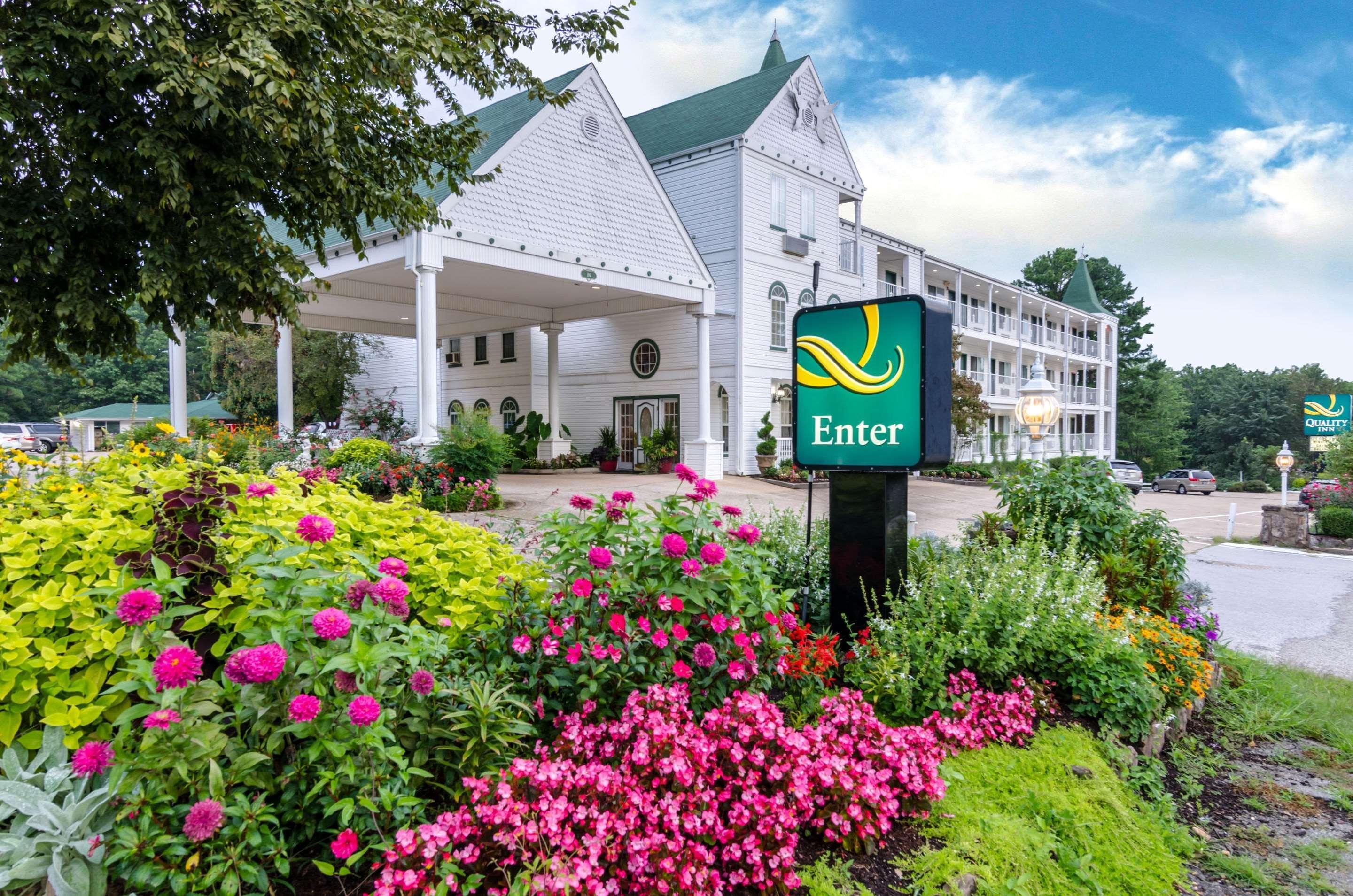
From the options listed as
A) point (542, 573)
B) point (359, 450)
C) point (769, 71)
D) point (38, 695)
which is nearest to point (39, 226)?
point (38, 695)

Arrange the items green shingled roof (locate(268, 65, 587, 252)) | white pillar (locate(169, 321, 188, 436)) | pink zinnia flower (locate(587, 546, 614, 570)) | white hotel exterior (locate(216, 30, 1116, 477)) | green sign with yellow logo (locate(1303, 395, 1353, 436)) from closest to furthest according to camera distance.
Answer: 1. pink zinnia flower (locate(587, 546, 614, 570))
2. green shingled roof (locate(268, 65, 587, 252))
3. white hotel exterior (locate(216, 30, 1116, 477))
4. white pillar (locate(169, 321, 188, 436))
5. green sign with yellow logo (locate(1303, 395, 1353, 436))

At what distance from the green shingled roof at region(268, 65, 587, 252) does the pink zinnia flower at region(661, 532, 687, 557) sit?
11014mm

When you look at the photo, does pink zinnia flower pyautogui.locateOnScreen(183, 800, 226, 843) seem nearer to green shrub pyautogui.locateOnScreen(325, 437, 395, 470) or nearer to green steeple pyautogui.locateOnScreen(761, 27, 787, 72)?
green shrub pyautogui.locateOnScreen(325, 437, 395, 470)

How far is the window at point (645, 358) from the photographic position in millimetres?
21250

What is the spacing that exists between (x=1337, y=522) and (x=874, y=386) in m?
16.7

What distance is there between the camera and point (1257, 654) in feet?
21.0

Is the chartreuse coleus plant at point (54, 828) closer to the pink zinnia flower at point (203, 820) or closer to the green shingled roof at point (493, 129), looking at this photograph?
the pink zinnia flower at point (203, 820)

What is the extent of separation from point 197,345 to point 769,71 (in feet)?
177

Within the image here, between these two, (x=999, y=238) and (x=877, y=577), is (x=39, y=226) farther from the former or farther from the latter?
(x=999, y=238)

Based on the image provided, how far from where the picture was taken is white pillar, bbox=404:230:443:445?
41.8 ft

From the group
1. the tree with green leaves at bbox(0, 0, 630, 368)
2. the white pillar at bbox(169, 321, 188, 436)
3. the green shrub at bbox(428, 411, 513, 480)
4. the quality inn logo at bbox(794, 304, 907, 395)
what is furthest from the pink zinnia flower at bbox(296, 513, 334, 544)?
the white pillar at bbox(169, 321, 188, 436)

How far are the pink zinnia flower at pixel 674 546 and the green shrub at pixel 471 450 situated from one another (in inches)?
411

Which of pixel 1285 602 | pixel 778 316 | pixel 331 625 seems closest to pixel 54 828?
pixel 331 625

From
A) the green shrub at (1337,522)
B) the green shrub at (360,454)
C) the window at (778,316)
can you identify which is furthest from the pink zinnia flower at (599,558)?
the window at (778,316)
